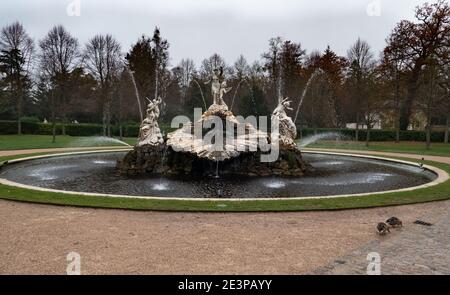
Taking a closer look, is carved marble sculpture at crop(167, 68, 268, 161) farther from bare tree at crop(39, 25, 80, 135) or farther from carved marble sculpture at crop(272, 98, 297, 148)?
bare tree at crop(39, 25, 80, 135)

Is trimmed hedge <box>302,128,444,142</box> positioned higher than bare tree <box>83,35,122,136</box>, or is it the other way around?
bare tree <box>83,35,122,136</box>

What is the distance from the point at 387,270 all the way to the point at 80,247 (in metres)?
5.69

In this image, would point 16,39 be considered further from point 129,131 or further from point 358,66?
point 358,66

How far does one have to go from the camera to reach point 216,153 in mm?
18484

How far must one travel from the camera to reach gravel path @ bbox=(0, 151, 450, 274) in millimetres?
6504

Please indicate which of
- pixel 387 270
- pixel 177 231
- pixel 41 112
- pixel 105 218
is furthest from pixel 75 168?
pixel 41 112

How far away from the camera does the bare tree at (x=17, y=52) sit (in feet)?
150

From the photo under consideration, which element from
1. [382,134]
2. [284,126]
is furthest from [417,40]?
[284,126]

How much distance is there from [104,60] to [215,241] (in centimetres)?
4463

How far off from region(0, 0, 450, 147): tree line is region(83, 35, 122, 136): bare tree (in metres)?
0.12

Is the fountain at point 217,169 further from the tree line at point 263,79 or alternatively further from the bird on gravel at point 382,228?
the tree line at point 263,79

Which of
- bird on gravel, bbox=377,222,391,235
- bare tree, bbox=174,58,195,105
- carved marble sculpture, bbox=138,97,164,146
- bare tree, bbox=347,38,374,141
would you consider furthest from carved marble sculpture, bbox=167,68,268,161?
bare tree, bbox=174,58,195,105
